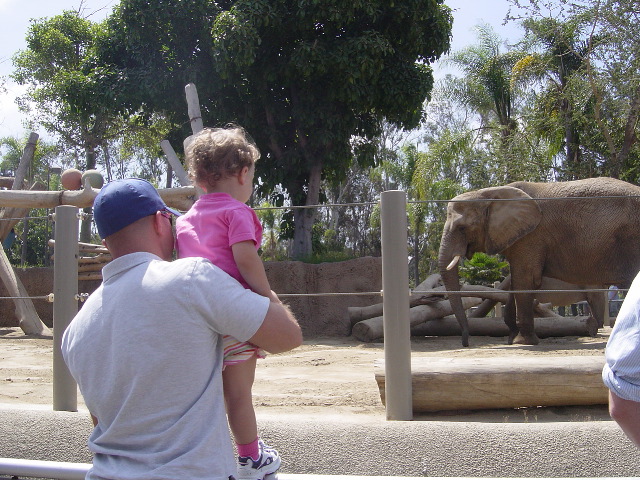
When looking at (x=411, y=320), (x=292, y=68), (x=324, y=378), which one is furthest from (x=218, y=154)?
(x=292, y=68)

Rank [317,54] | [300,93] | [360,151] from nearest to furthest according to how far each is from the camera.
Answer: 1. [317,54]
2. [300,93]
3. [360,151]

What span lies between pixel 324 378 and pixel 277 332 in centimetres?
435

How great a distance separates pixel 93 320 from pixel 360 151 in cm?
1499

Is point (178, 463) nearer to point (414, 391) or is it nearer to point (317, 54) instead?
point (414, 391)

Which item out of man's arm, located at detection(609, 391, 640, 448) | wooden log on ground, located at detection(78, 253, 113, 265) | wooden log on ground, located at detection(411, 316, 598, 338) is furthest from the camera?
wooden log on ground, located at detection(78, 253, 113, 265)

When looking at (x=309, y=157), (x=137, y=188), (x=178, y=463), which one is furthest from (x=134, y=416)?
(x=309, y=157)

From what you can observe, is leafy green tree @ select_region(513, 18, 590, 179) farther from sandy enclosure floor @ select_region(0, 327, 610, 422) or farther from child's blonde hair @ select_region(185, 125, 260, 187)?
child's blonde hair @ select_region(185, 125, 260, 187)

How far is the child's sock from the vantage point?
2.25m

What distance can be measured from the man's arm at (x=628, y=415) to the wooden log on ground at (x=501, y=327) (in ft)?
27.4

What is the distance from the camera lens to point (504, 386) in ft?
12.5

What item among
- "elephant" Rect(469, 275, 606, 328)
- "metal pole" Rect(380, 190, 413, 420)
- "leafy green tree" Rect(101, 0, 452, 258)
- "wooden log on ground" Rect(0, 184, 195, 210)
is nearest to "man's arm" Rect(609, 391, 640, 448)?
"metal pole" Rect(380, 190, 413, 420)

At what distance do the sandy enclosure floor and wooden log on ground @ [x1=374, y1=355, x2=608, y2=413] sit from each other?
3.7 inches

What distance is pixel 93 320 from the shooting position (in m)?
1.65

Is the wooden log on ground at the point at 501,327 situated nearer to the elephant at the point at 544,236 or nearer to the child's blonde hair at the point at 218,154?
the elephant at the point at 544,236
